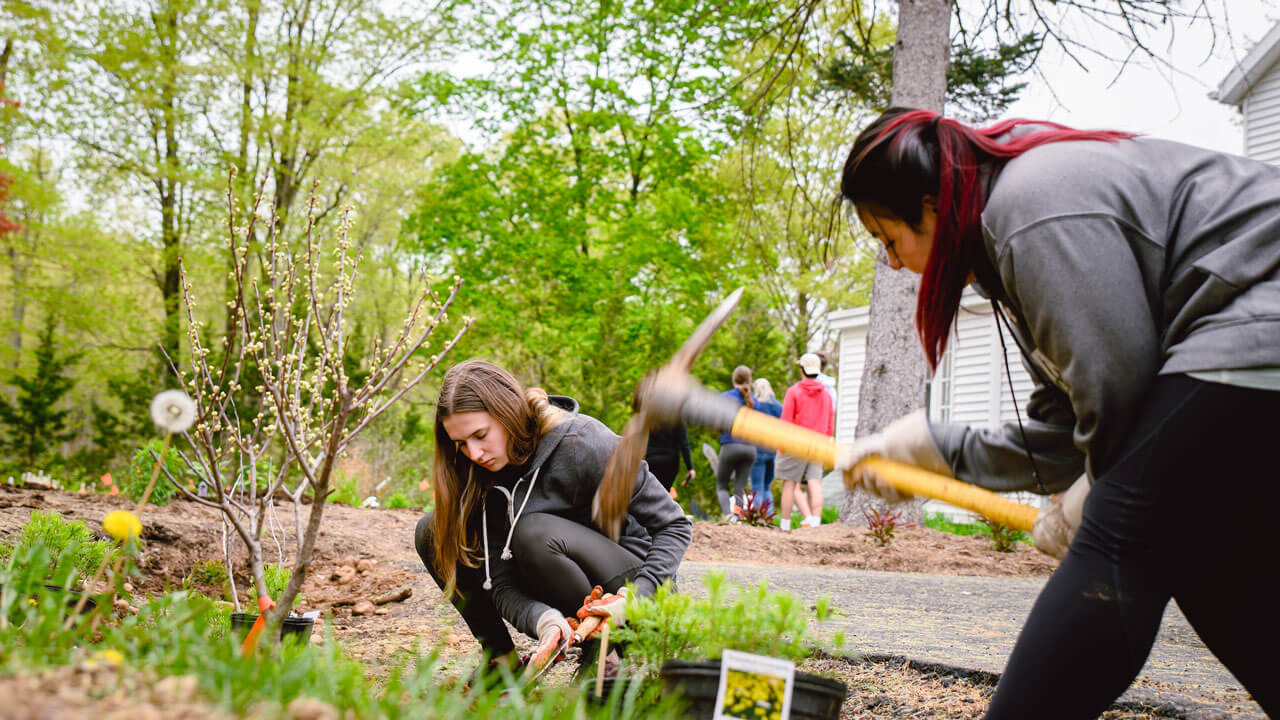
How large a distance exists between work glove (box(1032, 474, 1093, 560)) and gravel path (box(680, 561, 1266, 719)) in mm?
413

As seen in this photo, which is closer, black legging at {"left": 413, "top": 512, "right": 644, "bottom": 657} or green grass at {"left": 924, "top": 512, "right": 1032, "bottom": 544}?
black legging at {"left": 413, "top": 512, "right": 644, "bottom": 657}

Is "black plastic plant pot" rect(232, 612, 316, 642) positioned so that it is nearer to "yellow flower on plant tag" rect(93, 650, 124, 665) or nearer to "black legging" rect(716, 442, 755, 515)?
"yellow flower on plant tag" rect(93, 650, 124, 665)

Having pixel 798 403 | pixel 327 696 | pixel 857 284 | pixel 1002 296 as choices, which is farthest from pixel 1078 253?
pixel 857 284

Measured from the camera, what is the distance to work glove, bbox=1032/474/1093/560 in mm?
1605

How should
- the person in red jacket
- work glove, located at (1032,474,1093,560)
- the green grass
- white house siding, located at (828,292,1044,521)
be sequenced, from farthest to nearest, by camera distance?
white house siding, located at (828,292,1044,521) → the green grass → the person in red jacket → work glove, located at (1032,474,1093,560)

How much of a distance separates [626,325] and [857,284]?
9634 millimetres

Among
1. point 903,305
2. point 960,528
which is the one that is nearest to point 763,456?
point 903,305

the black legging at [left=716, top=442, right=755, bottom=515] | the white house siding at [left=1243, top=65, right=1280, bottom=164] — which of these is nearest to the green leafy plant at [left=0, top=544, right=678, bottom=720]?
the black legging at [left=716, top=442, right=755, bottom=515]

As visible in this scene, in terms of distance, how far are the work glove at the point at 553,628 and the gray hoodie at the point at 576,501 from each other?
223 mm

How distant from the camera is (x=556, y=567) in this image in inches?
107

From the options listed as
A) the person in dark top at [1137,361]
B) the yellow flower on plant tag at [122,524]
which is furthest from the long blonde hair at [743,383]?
the yellow flower on plant tag at [122,524]

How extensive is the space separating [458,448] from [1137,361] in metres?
2.09

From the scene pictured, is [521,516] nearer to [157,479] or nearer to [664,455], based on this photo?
[664,455]

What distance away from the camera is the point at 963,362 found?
1482cm
